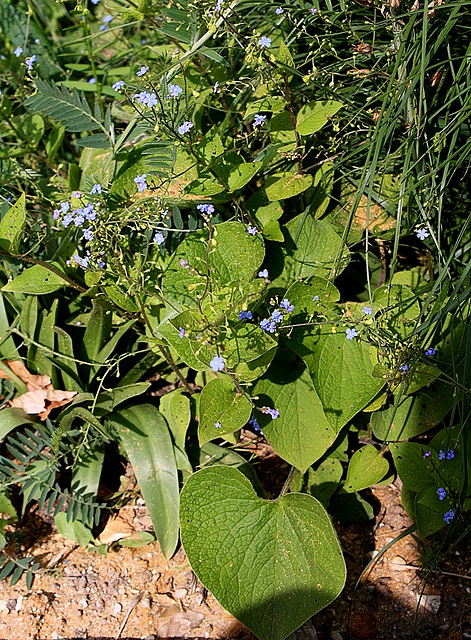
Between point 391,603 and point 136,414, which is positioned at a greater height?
point 136,414

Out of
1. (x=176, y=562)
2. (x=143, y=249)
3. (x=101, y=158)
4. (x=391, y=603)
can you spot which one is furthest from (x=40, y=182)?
(x=391, y=603)

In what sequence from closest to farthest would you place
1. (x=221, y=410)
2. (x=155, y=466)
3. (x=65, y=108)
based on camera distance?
1. (x=221, y=410)
2. (x=155, y=466)
3. (x=65, y=108)

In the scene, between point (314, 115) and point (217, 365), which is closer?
point (217, 365)

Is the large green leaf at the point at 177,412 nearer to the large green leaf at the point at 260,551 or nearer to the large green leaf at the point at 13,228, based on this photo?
the large green leaf at the point at 260,551

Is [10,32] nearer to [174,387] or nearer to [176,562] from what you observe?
[174,387]

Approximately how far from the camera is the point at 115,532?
6.66 ft

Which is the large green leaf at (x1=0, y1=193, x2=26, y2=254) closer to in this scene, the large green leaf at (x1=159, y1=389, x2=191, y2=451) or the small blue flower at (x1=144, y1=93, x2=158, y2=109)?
the small blue flower at (x1=144, y1=93, x2=158, y2=109)

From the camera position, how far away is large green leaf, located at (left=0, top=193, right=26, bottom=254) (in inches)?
66.1

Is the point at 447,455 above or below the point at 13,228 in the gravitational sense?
below

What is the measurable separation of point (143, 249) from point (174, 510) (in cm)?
80

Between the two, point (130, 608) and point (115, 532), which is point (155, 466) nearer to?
point (115, 532)

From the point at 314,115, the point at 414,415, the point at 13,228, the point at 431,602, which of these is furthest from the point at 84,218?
the point at 431,602

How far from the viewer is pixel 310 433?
1816 mm

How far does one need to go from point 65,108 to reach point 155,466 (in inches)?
46.7
